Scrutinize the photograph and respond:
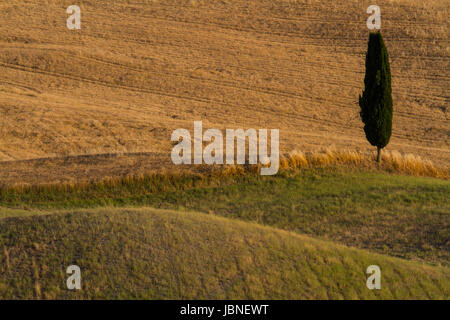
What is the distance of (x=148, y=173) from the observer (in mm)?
18953

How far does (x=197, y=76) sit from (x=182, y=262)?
75.2 ft

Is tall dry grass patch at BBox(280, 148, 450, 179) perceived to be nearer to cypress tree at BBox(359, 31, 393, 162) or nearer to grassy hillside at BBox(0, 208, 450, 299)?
cypress tree at BBox(359, 31, 393, 162)

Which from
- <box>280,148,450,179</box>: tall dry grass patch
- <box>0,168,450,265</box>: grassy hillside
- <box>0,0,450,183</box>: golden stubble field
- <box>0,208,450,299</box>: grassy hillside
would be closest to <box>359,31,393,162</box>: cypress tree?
<box>280,148,450,179</box>: tall dry grass patch

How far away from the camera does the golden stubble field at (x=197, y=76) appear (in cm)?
2659

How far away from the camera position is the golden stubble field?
2659 centimetres

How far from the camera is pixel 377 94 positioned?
21016mm

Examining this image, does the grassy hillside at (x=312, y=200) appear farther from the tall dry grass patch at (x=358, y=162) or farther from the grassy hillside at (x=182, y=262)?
the grassy hillside at (x=182, y=262)

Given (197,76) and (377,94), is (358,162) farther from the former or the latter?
(197,76)

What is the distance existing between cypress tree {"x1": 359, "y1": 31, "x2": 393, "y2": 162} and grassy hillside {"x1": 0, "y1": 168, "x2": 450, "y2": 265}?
1.93 meters

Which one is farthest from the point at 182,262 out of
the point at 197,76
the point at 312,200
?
the point at 197,76

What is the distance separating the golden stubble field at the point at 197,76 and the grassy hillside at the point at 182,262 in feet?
20.8

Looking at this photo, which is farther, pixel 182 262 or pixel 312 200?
pixel 312 200

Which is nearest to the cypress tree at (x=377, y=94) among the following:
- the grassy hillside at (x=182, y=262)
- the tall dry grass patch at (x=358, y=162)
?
the tall dry grass patch at (x=358, y=162)

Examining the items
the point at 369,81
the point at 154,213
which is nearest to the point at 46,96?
the point at 369,81
